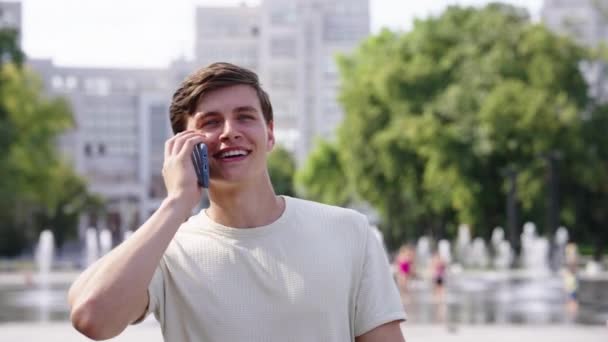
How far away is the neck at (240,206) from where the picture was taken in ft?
9.53

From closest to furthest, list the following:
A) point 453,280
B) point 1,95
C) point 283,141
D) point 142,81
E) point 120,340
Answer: point 120,340 → point 453,280 → point 1,95 → point 283,141 → point 142,81

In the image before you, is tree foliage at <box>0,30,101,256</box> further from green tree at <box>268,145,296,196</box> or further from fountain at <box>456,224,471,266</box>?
green tree at <box>268,145,296,196</box>

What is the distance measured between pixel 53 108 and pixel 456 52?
17.5m

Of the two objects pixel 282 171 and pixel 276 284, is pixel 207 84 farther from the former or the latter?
pixel 282 171

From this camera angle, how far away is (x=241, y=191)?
291 cm

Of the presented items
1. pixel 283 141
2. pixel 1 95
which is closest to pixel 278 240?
pixel 1 95

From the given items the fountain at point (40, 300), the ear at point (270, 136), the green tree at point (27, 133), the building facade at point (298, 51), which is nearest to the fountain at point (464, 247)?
the fountain at point (40, 300)

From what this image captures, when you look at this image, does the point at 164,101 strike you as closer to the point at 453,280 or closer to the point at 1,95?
the point at 1,95

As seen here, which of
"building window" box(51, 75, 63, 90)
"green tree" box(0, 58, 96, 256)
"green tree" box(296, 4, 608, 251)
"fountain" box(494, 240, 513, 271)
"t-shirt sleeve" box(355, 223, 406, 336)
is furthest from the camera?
"building window" box(51, 75, 63, 90)

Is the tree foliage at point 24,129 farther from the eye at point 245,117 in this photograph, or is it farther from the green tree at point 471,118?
the eye at point 245,117

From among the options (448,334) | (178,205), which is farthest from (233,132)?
(448,334)

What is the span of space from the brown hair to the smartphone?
16 centimetres

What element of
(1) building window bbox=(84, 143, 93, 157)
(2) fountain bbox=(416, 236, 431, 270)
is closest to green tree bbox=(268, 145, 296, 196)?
(1) building window bbox=(84, 143, 93, 157)

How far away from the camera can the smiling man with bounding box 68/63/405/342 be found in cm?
277
